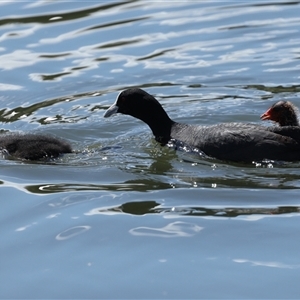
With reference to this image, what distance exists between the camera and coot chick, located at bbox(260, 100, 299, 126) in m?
8.45

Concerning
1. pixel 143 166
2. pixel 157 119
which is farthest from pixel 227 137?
pixel 157 119

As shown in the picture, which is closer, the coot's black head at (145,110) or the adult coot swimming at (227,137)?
the adult coot swimming at (227,137)

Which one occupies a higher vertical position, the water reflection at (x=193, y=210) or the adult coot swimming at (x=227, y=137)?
the adult coot swimming at (x=227, y=137)

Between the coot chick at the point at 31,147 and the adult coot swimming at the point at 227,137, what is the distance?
0.92 m

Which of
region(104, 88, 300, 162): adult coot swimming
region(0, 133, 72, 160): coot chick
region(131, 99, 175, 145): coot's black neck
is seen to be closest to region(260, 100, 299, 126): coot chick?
region(104, 88, 300, 162): adult coot swimming

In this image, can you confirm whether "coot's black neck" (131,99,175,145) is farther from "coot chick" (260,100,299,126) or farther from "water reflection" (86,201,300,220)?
"water reflection" (86,201,300,220)

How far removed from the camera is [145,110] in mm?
8859

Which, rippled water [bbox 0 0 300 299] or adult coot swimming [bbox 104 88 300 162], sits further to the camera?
adult coot swimming [bbox 104 88 300 162]

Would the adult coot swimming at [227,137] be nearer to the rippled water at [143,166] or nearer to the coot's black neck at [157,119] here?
the coot's black neck at [157,119]

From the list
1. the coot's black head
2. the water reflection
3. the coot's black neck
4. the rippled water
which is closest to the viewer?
the rippled water

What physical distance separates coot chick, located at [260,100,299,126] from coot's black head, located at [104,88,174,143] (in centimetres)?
106

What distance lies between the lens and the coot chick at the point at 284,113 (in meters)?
8.45

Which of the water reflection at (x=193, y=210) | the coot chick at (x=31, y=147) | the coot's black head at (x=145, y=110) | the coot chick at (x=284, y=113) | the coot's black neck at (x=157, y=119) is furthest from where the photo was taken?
the coot's black neck at (x=157, y=119)

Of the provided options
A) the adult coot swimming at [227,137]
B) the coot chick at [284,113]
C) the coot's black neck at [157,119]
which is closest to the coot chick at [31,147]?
the adult coot swimming at [227,137]
